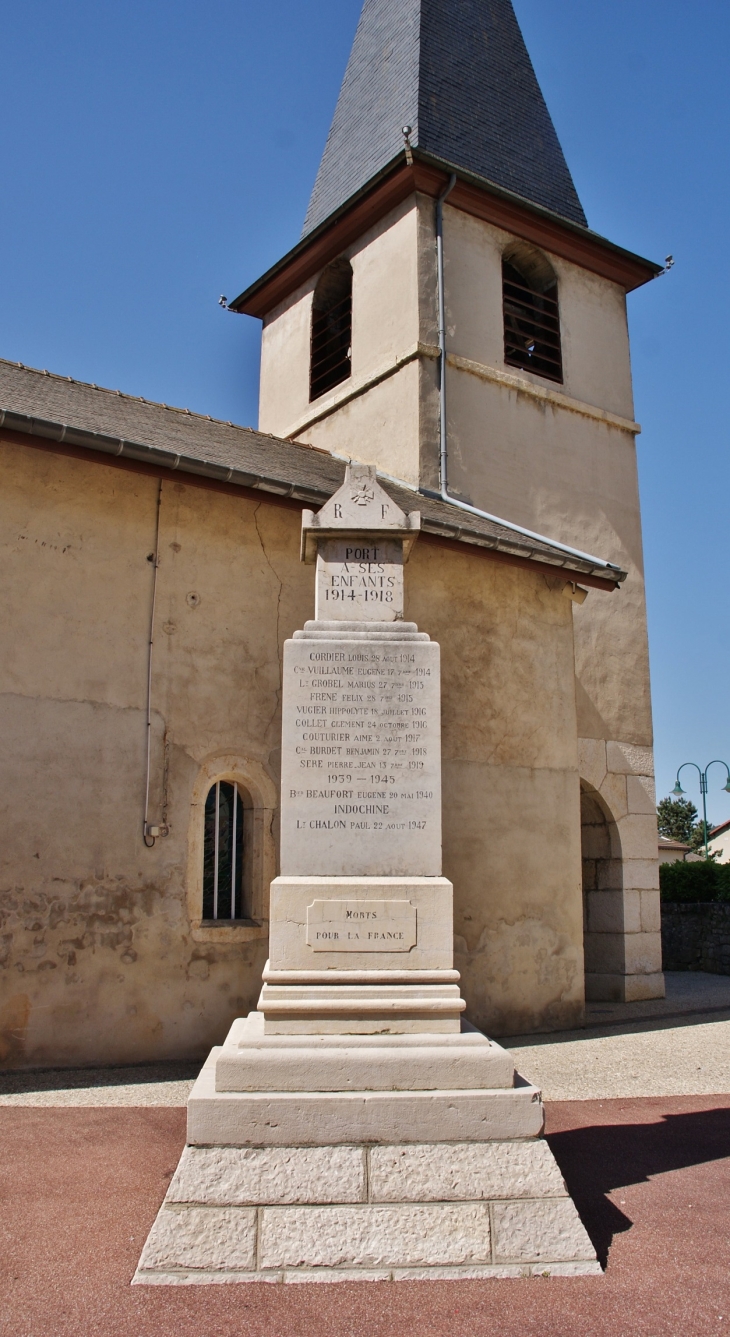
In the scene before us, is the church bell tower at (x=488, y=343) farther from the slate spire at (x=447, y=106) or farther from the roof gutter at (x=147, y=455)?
the roof gutter at (x=147, y=455)

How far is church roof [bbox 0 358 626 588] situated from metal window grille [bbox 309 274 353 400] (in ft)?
8.02

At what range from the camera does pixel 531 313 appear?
14.4 m

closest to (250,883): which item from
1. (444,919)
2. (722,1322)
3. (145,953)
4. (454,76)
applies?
(145,953)

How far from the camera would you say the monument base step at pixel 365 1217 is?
3.77 meters

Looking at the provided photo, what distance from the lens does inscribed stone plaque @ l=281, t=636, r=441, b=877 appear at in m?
4.79

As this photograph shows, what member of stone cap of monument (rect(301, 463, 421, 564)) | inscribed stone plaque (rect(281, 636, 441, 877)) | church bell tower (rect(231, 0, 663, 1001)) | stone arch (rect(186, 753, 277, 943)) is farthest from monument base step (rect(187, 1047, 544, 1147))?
church bell tower (rect(231, 0, 663, 1001))

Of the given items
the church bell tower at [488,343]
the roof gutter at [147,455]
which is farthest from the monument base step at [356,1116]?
the church bell tower at [488,343]

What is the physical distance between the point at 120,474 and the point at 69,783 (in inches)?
105

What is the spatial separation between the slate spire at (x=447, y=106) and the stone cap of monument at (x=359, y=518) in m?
9.68

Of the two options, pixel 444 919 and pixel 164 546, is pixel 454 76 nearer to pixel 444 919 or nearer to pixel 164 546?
pixel 164 546

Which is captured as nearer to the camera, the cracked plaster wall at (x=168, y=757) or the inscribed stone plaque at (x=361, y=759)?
the inscribed stone plaque at (x=361, y=759)

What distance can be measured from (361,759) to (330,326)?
1157cm

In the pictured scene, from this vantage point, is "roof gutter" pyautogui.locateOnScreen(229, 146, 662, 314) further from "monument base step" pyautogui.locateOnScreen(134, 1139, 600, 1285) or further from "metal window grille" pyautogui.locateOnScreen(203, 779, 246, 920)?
"monument base step" pyautogui.locateOnScreen(134, 1139, 600, 1285)

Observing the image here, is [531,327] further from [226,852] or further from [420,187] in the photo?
[226,852]
